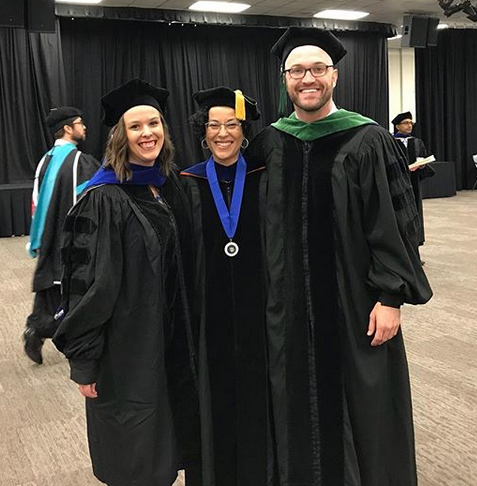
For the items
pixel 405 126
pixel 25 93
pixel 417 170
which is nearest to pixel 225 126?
pixel 417 170

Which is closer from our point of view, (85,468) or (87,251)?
(87,251)

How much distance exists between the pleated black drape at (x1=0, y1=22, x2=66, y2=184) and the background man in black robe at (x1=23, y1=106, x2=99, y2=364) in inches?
270

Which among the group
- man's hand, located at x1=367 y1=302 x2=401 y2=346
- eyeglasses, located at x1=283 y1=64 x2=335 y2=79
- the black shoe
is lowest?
the black shoe

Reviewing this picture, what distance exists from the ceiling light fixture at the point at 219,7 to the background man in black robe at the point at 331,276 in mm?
9138

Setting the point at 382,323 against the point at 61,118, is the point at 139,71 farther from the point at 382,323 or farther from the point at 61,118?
the point at 382,323

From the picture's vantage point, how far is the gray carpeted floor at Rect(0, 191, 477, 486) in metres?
2.66

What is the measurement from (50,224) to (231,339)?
2.19 meters

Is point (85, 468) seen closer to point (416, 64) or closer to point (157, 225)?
point (157, 225)

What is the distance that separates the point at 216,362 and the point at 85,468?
Result: 3.65 feet

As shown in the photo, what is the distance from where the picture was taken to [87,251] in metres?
1.82

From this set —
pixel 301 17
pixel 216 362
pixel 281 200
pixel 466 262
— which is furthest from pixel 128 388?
pixel 301 17

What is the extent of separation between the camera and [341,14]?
38.7 ft

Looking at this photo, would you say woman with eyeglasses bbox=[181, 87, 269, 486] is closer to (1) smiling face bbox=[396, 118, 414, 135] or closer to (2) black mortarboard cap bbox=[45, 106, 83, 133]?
(2) black mortarboard cap bbox=[45, 106, 83, 133]

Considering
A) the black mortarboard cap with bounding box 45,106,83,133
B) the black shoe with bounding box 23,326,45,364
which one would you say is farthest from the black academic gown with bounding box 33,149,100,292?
the black mortarboard cap with bounding box 45,106,83,133
